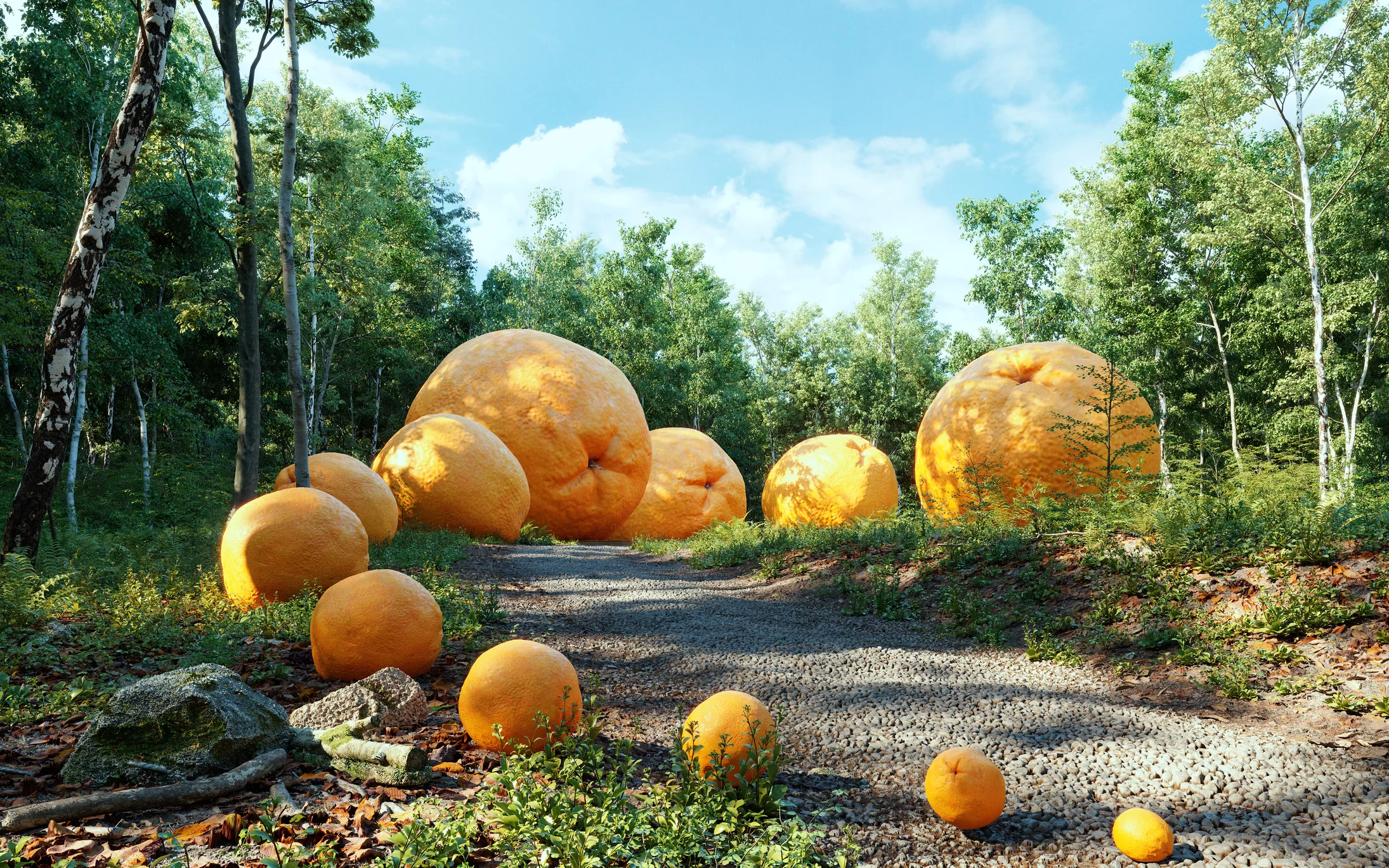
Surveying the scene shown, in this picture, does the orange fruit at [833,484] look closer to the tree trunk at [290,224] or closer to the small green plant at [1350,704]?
the tree trunk at [290,224]

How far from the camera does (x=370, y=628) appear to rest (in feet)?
15.0

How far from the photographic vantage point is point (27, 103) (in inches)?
615

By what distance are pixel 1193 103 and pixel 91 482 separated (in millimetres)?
32774

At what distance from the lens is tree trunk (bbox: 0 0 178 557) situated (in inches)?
278

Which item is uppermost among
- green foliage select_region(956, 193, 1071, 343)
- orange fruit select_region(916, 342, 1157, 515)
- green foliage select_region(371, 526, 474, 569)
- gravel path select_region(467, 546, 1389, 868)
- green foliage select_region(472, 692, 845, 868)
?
green foliage select_region(956, 193, 1071, 343)

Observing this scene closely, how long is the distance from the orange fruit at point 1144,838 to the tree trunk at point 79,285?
29.5ft

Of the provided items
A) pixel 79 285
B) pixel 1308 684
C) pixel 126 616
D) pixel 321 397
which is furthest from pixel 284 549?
pixel 321 397

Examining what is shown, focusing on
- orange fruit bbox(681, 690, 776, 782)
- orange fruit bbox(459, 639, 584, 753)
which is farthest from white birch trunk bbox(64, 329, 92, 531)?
orange fruit bbox(681, 690, 776, 782)

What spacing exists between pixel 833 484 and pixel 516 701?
39.2 ft

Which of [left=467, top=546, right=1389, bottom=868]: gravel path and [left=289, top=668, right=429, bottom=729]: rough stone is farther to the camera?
[left=289, top=668, right=429, bottom=729]: rough stone

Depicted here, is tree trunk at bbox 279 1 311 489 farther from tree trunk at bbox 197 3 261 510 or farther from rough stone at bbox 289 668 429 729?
rough stone at bbox 289 668 429 729

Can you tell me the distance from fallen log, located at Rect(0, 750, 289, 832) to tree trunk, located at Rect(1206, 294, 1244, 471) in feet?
89.7

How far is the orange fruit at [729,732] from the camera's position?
10.1ft

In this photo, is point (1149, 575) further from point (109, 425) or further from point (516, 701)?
point (109, 425)
